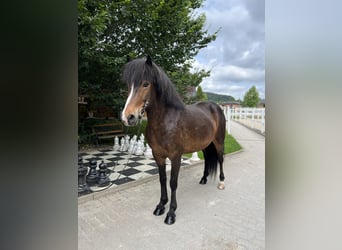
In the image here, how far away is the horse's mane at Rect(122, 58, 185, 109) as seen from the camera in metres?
1.59

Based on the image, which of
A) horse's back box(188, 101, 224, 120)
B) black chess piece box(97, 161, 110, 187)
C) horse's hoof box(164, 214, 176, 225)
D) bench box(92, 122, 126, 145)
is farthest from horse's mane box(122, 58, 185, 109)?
bench box(92, 122, 126, 145)

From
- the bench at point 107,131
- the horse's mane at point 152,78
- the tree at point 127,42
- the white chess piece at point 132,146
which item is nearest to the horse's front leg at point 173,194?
the horse's mane at point 152,78

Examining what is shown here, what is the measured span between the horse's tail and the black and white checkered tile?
2.76ft

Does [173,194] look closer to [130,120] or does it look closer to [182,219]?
[182,219]

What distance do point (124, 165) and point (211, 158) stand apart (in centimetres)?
169

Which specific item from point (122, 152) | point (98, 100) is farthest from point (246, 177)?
point (98, 100)

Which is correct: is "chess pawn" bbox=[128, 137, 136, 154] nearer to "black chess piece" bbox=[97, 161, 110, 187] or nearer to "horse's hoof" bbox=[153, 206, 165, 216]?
"black chess piece" bbox=[97, 161, 110, 187]

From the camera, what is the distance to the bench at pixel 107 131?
541cm

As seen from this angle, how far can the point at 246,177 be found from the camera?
3152 mm

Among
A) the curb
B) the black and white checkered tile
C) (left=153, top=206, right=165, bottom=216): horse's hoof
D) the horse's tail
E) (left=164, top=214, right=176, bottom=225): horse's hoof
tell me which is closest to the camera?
(left=164, top=214, right=176, bottom=225): horse's hoof

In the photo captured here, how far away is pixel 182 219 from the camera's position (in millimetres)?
1904
